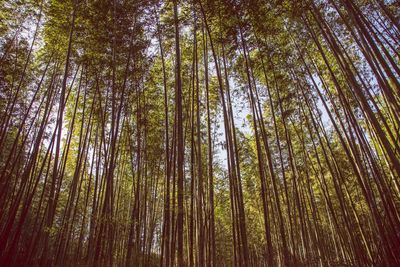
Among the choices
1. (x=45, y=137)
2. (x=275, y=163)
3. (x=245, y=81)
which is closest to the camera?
(x=245, y=81)

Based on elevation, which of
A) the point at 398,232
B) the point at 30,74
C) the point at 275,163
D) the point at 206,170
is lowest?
the point at 398,232

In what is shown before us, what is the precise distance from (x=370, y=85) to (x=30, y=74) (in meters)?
7.41

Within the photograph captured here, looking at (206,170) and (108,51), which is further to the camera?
(206,170)

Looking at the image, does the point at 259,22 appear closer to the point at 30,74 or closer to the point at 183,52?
the point at 183,52

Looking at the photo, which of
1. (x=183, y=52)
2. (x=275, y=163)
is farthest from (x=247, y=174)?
(x=183, y=52)

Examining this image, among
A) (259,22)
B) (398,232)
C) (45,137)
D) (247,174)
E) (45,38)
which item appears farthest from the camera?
(247,174)

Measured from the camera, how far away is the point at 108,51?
4809 mm

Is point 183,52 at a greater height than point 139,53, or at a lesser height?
greater

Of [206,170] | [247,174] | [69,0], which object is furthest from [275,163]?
[69,0]

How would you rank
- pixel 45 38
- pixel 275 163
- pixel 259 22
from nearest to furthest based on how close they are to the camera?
pixel 259 22 < pixel 45 38 < pixel 275 163

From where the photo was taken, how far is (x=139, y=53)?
4.86 metres

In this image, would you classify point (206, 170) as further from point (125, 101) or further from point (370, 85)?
point (370, 85)

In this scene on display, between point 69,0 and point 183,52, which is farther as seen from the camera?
point 183,52

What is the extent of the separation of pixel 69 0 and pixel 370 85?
19.3 feet
